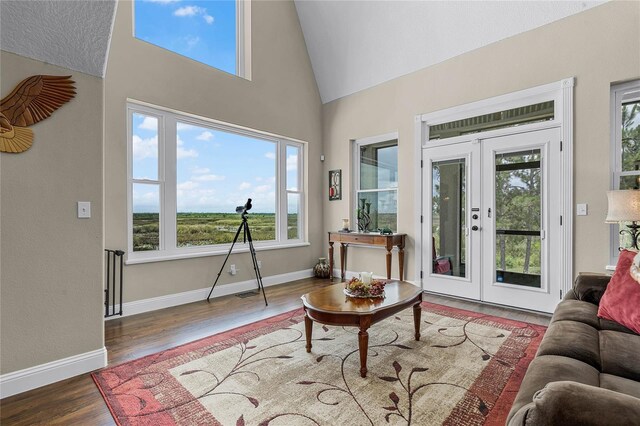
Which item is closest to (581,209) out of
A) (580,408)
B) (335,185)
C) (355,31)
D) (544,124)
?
(544,124)

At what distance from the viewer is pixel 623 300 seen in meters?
1.97

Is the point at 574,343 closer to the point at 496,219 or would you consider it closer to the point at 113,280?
the point at 496,219

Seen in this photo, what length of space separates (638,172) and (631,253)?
1.39 meters

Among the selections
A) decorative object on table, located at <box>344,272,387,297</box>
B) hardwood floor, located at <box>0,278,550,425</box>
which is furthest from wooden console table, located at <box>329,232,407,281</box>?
decorative object on table, located at <box>344,272,387,297</box>

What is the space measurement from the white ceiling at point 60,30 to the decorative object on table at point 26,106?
16cm

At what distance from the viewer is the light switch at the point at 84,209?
2331 millimetres

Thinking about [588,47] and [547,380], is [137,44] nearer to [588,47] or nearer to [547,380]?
[547,380]

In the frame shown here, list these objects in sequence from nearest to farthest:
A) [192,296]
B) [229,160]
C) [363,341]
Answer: [363,341] → [192,296] → [229,160]

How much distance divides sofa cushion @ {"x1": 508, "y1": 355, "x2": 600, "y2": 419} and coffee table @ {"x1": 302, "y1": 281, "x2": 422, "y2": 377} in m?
1.00

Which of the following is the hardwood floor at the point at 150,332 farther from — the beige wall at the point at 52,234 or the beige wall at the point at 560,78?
the beige wall at the point at 560,78

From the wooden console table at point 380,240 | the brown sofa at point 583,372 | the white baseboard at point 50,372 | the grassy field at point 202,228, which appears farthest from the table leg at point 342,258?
the white baseboard at point 50,372

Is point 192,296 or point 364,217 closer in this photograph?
point 192,296

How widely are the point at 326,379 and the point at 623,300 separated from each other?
6.35 ft

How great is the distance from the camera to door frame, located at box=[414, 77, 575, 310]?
3363 millimetres
